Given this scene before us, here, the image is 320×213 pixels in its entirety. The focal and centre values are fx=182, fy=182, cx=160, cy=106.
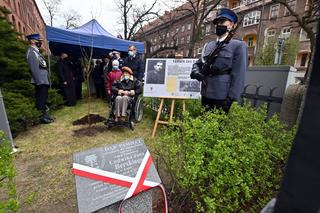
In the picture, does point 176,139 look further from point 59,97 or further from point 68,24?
point 68,24

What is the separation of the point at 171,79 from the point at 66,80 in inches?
169

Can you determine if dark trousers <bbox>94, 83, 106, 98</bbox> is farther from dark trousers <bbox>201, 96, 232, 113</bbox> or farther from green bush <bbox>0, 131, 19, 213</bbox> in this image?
green bush <bbox>0, 131, 19, 213</bbox>

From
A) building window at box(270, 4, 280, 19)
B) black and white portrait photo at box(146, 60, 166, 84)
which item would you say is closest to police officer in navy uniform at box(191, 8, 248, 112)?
black and white portrait photo at box(146, 60, 166, 84)

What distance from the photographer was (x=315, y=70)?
478mm

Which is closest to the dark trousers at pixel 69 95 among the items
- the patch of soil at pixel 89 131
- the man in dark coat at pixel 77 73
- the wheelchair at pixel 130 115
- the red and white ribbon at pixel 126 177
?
the man in dark coat at pixel 77 73

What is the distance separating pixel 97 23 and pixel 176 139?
26.1 feet

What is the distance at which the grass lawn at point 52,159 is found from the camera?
7.04ft

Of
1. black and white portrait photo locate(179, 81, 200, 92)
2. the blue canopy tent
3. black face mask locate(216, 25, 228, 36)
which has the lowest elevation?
black and white portrait photo locate(179, 81, 200, 92)

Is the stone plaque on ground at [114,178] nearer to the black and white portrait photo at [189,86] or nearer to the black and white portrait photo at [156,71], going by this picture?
the black and white portrait photo at [189,86]

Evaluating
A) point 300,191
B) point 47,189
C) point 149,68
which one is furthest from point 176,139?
point 149,68

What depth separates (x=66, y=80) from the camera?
6.44 metres

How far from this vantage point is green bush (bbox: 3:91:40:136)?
12.0ft

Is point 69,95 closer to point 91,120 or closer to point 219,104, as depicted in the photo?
point 91,120

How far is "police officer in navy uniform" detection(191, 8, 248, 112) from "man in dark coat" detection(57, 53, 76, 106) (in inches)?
215
